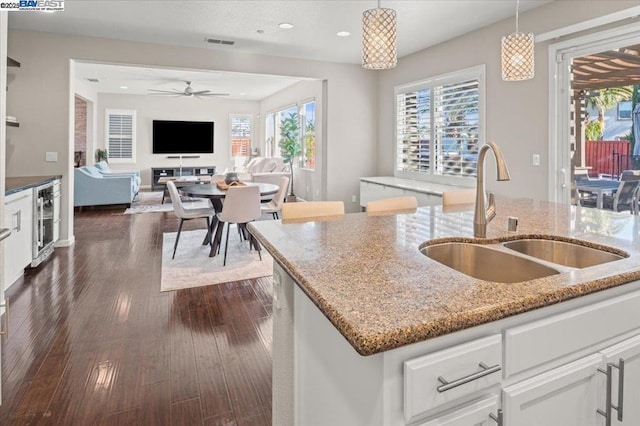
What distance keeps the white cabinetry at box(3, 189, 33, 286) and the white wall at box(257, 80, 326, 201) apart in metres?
4.12

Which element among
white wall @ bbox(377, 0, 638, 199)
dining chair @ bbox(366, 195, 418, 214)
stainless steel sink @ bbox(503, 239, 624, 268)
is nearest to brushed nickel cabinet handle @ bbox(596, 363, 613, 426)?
stainless steel sink @ bbox(503, 239, 624, 268)

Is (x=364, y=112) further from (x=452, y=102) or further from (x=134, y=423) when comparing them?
(x=134, y=423)

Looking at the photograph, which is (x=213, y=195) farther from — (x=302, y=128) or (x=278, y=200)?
(x=302, y=128)

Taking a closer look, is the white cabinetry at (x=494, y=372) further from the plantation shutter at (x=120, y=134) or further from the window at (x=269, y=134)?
the plantation shutter at (x=120, y=134)

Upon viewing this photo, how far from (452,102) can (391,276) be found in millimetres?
4665

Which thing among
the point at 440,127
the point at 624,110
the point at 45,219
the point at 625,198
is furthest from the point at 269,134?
the point at 625,198

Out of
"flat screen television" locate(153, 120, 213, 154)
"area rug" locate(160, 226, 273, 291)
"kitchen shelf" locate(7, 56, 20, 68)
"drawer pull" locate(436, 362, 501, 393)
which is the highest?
"flat screen television" locate(153, 120, 213, 154)

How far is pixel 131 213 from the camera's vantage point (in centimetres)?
780

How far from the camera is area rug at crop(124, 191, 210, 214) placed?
8133mm

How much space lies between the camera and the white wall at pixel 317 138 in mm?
6848

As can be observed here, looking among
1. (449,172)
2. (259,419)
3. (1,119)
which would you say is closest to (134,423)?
(259,419)

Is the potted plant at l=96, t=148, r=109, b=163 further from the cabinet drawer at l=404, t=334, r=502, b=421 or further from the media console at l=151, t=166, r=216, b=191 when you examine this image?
the cabinet drawer at l=404, t=334, r=502, b=421

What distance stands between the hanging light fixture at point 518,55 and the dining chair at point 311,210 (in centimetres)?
143

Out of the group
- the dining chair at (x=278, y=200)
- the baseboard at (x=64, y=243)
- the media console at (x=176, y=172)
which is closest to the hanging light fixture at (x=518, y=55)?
the dining chair at (x=278, y=200)
